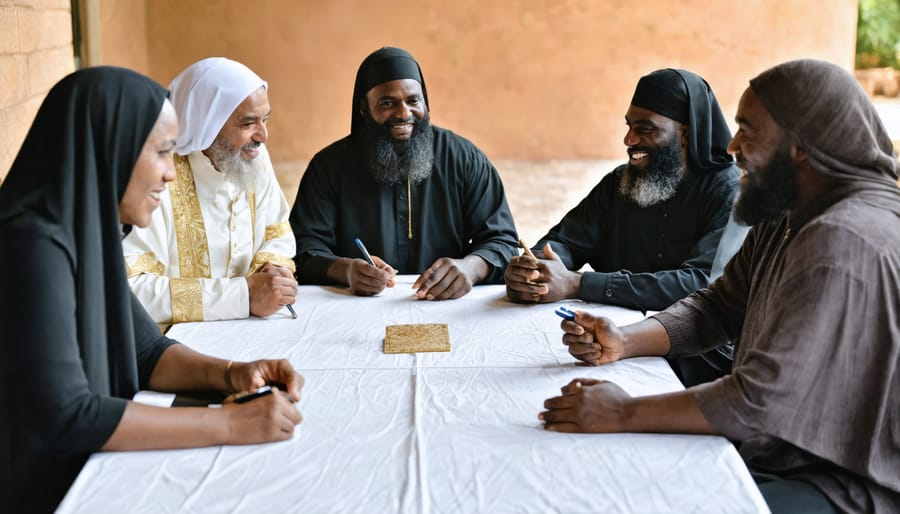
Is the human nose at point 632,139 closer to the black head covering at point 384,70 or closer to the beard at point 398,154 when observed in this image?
the beard at point 398,154

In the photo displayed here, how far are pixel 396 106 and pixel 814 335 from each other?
9.03ft

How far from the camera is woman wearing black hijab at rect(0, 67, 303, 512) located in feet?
6.88

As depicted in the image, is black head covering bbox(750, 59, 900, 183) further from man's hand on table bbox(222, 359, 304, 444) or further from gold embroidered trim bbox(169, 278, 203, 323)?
gold embroidered trim bbox(169, 278, 203, 323)

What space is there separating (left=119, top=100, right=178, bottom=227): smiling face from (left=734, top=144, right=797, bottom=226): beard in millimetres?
1549

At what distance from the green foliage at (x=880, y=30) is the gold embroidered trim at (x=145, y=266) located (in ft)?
48.8

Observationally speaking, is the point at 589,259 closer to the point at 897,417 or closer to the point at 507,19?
the point at 897,417

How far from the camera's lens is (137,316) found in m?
2.71

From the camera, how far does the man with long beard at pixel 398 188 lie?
4.60 m

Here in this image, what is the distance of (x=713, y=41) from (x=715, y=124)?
6990mm

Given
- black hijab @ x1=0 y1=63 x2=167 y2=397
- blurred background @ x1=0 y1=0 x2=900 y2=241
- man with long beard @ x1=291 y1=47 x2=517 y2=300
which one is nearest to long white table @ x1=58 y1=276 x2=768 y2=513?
black hijab @ x1=0 y1=63 x2=167 y2=397

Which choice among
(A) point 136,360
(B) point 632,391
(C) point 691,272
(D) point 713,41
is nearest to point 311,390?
(A) point 136,360

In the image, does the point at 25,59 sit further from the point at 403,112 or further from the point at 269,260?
the point at 403,112

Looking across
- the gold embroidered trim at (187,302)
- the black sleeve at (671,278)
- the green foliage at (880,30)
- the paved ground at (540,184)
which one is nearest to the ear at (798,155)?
the black sleeve at (671,278)

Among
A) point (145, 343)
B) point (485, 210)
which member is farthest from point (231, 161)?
point (485, 210)
